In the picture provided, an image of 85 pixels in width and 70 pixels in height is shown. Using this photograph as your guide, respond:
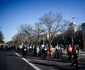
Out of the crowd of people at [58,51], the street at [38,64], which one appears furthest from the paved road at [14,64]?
the crowd of people at [58,51]

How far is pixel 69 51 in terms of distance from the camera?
1769 centimetres

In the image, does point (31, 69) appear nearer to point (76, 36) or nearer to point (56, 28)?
point (56, 28)

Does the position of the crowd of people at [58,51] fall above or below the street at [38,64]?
above

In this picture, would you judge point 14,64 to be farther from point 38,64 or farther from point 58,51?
point 58,51

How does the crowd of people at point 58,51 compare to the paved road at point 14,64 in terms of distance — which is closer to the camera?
the crowd of people at point 58,51

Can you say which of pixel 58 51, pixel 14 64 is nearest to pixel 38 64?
pixel 14 64

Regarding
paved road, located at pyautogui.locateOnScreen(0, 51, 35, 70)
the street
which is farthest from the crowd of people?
paved road, located at pyautogui.locateOnScreen(0, 51, 35, 70)

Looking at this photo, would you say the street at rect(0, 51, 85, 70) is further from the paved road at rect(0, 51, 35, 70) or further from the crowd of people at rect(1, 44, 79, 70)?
the crowd of people at rect(1, 44, 79, 70)

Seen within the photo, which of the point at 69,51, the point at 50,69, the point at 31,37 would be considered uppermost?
the point at 31,37

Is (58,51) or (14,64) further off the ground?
(58,51)

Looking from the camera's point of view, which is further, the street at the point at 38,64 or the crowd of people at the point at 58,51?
the street at the point at 38,64

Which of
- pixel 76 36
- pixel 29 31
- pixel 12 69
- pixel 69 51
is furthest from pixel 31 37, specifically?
Result: pixel 12 69

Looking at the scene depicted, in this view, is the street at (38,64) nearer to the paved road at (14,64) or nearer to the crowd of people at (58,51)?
the paved road at (14,64)

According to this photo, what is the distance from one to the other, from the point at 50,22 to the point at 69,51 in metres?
26.6
